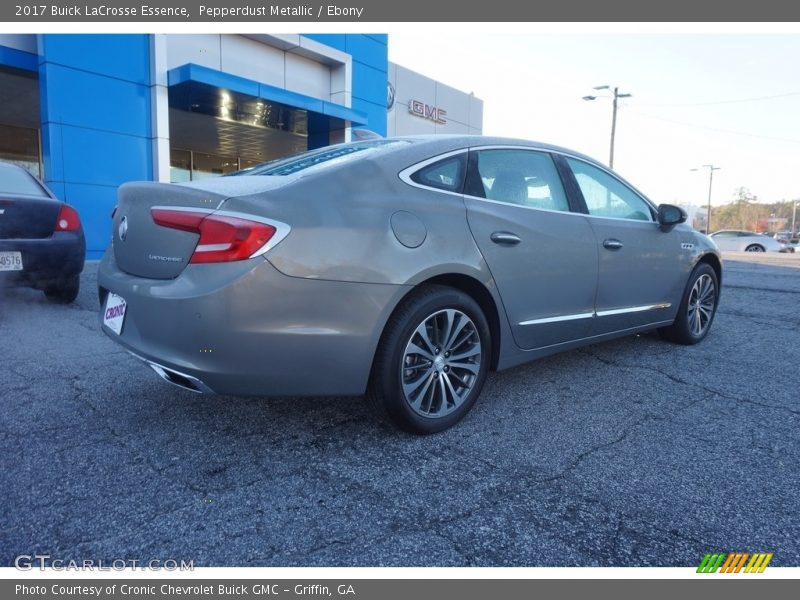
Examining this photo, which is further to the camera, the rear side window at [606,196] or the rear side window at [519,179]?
the rear side window at [606,196]

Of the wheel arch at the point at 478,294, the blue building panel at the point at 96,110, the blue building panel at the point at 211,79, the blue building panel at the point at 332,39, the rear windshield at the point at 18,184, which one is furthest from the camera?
the blue building panel at the point at 332,39

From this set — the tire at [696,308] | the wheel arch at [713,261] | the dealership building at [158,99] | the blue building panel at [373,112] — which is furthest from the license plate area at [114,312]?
the blue building panel at [373,112]

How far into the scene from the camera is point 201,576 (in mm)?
1700

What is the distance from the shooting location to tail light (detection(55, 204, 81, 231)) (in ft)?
17.3

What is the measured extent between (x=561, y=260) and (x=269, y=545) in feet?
7.35

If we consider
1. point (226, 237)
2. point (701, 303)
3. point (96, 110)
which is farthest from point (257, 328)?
point (96, 110)

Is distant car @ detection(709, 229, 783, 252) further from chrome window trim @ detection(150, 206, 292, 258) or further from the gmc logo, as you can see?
chrome window trim @ detection(150, 206, 292, 258)

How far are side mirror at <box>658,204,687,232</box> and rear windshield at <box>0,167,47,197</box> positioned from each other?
5462 millimetres

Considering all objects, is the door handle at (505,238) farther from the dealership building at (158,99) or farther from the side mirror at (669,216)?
the dealership building at (158,99)

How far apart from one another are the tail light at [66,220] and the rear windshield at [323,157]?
10.4 ft

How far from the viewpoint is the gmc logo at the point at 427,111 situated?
24.4 m

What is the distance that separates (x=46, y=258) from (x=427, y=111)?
72.4ft

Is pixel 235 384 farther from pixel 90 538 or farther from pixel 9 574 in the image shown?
pixel 9 574

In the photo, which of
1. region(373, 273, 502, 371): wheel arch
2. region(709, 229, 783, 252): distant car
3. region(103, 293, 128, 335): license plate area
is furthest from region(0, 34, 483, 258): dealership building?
region(709, 229, 783, 252): distant car
